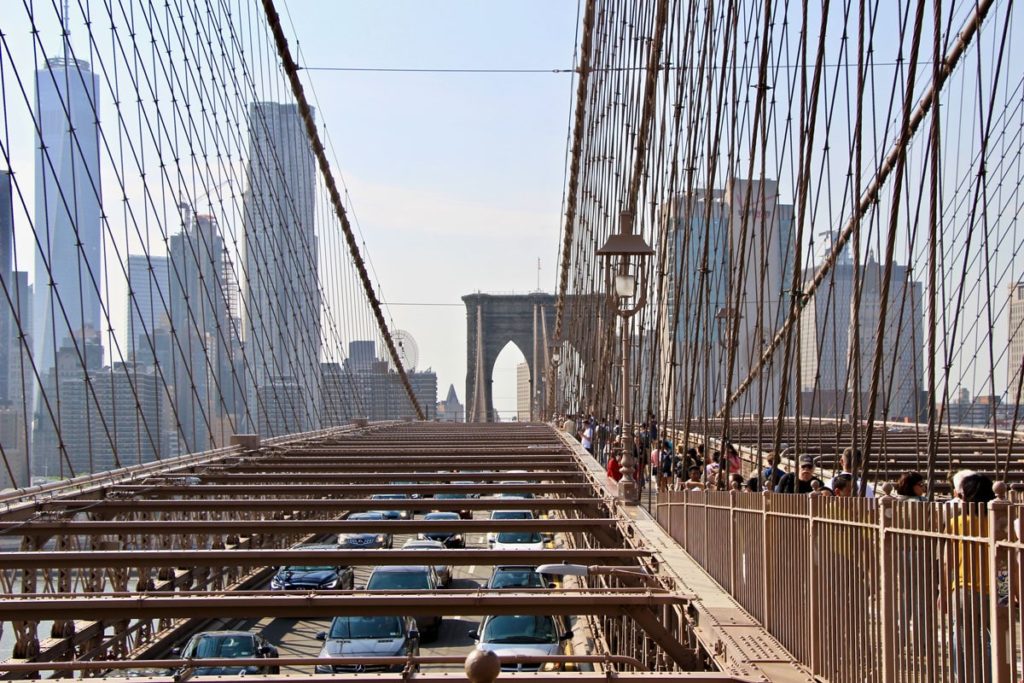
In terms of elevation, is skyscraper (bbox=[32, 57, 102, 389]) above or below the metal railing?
above

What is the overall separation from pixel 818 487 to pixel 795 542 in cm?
306

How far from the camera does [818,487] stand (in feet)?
27.5

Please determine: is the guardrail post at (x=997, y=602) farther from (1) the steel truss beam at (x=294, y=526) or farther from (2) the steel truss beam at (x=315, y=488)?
(2) the steel truss beam at (x=315, y=488)

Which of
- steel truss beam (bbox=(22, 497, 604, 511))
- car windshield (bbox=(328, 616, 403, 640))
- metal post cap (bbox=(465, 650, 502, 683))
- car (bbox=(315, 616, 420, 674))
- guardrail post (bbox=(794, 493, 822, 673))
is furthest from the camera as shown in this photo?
car windshield (bbox=(328, 616, 403, 640))

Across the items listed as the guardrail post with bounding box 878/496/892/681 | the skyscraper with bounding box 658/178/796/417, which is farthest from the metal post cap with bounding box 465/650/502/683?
the skyscraper with bounding box 658/178/796/417

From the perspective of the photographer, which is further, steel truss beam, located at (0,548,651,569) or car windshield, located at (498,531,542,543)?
car windshield, located at (498,531,542,543)

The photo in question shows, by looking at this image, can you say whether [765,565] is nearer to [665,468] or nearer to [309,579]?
[665,468]

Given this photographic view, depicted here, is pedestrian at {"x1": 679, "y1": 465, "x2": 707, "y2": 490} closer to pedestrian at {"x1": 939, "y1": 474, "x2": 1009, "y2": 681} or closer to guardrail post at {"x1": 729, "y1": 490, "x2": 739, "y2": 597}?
guardrail post at {"x1": 729, "y1": 490, "x2": 739, "y2": 597}

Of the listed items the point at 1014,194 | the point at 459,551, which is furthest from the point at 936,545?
the point at 1014,194

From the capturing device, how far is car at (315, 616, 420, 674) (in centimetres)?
1245

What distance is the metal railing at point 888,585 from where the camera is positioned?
11.1 feet

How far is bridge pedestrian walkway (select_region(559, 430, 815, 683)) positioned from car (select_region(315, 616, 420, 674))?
5.05 metres

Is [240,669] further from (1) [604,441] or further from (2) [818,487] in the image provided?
(1) [604,441]

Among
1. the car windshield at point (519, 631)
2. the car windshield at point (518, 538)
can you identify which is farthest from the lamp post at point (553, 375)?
the car windshield at point (519, 631)
